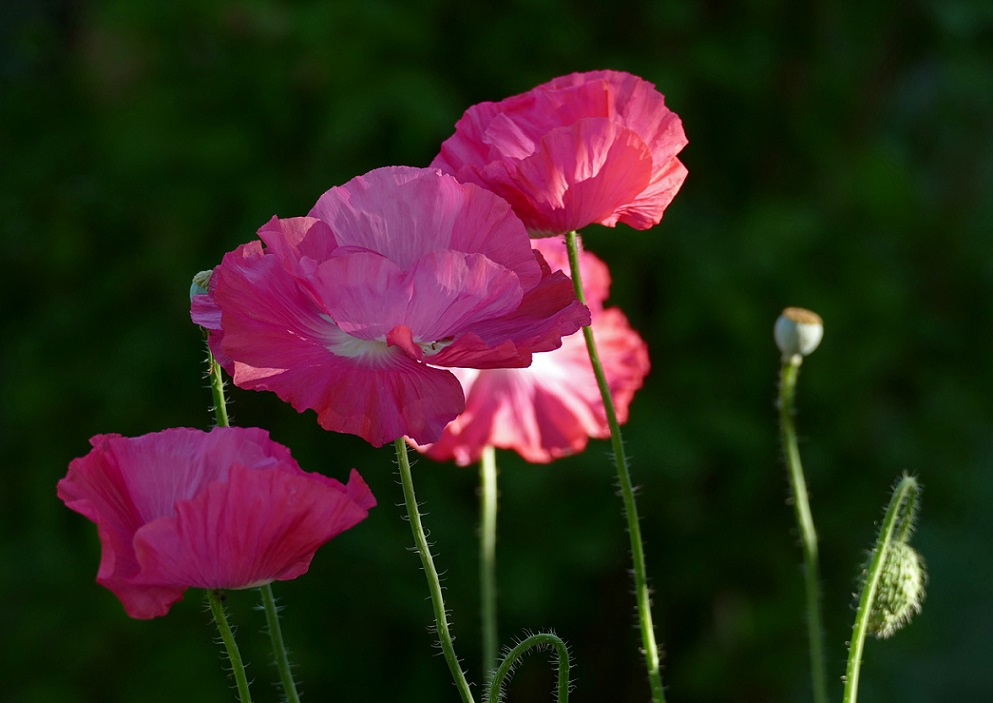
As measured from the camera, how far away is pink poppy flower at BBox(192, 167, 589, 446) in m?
0.47

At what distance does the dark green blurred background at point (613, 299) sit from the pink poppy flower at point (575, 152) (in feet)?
4.13

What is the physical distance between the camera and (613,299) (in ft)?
6.46

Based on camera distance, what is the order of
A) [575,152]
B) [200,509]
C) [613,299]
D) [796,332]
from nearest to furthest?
[200,509] < [575,152] < [796,332] < [613,299]

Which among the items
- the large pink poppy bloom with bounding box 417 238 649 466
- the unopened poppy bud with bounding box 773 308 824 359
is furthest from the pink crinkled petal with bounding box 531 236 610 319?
the unopened poppy bud with bounding box 773 308 824 359

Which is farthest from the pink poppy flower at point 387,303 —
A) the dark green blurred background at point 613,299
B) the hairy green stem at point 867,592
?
the dark green blurred background at point 613,299

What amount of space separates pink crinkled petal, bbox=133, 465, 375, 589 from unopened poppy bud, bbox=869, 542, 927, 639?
28cm

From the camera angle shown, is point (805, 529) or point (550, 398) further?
point (550, 398)

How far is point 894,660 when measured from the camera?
92.7 inches

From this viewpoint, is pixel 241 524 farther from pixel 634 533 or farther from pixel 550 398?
pixel 550 398

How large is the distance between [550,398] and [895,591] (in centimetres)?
24

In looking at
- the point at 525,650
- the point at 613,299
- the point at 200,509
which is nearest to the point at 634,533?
the point at 525,650

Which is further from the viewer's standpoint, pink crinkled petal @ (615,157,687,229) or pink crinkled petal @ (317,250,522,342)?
pink crinkled petal @ (615,157,687,229)

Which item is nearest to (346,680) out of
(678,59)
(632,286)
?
(632,286)

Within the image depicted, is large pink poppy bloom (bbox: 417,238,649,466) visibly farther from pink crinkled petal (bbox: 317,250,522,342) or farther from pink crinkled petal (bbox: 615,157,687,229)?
pink crinkled petal (bbox: 317,250,522,342)
